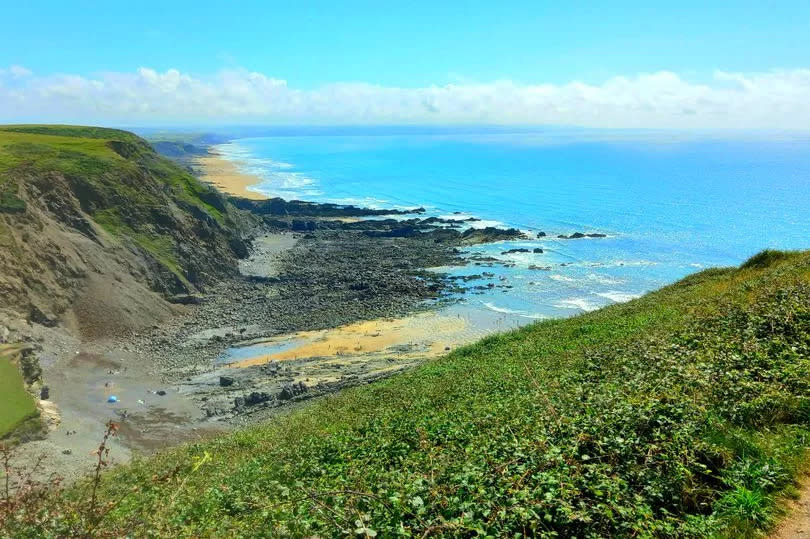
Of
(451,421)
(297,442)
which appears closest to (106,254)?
→ (297,442)

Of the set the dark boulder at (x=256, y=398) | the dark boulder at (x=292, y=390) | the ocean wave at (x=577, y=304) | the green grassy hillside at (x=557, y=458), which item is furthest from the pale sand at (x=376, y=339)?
the green grassy hillside at (x=557, y=458)

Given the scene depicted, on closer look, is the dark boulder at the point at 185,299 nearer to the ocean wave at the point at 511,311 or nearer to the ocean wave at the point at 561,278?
the ocean wave at the point at 511,311

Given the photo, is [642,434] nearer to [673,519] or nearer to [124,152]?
[673,519]

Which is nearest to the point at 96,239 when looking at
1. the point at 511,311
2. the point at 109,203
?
the point at 109,203

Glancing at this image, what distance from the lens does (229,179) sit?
148625 mm

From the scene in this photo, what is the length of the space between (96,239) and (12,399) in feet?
85.1

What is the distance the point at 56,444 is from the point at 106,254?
27159mm

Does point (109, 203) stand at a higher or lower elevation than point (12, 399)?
higher

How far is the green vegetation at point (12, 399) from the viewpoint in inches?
947

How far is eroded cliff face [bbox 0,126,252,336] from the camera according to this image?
133 ft

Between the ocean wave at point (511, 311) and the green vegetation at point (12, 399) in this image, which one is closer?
the green vegetation at point (12, 399)

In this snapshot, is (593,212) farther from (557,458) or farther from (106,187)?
(557,458)

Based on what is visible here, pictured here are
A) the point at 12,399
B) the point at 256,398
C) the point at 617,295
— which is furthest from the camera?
the point at 617,295

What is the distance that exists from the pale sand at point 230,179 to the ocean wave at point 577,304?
Result: 259ft
